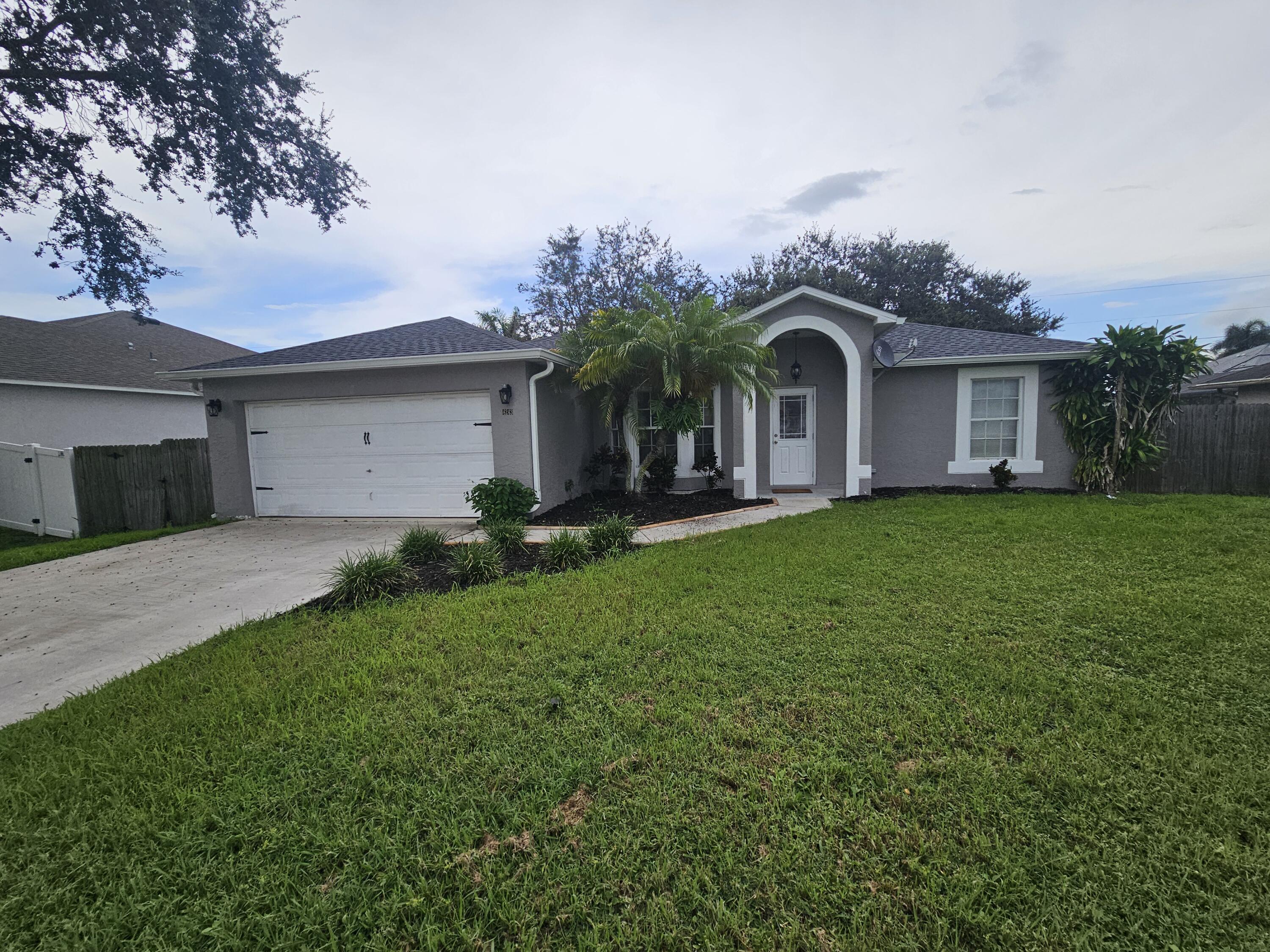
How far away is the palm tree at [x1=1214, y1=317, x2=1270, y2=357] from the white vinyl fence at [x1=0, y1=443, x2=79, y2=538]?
5401cm

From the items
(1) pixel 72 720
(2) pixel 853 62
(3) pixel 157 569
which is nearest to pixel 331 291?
(3) pixel 157 569

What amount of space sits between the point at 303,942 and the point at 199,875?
0.58 m

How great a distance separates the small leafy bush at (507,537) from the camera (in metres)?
6.73

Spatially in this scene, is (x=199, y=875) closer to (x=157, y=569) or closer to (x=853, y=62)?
(x=157, y=569)

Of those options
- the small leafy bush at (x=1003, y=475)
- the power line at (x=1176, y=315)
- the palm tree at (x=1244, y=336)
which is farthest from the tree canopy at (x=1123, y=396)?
the palm tree at (x=1244, y=336)

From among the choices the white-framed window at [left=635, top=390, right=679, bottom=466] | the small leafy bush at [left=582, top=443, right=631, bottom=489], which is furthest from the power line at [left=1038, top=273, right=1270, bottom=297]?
the small leafy bush at [left=582, top=443, right=631, bottom=489]

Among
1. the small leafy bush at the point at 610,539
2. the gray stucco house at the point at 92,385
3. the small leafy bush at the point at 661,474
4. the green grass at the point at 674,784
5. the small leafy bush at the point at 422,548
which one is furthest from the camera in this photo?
the gray stucco house at the point at 92,385

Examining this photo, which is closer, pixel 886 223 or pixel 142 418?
pixel 142 418

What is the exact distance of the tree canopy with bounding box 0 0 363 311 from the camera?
22.0 feet

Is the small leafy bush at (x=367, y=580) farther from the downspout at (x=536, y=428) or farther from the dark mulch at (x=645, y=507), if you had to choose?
the downspout at (x=536, y=428)

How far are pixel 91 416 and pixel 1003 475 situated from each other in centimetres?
2036

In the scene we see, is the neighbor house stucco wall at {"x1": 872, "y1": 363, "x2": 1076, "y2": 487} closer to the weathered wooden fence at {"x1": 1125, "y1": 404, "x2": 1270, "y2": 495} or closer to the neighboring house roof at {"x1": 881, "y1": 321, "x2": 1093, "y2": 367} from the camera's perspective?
the neighboring house roof at {"x1": 881, "y1": 321, "x2": 1093, "y2": 367}

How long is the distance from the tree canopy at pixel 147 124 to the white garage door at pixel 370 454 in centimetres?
280

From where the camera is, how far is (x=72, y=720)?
10.1ft
